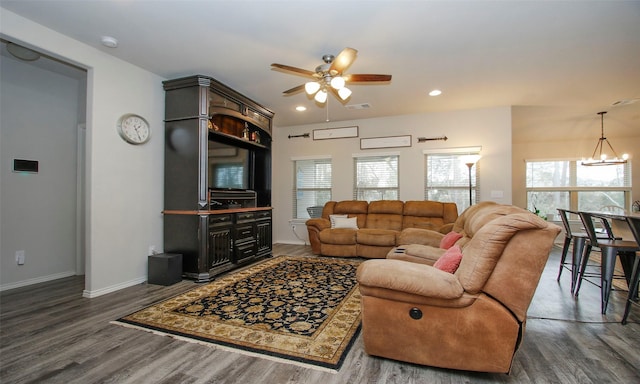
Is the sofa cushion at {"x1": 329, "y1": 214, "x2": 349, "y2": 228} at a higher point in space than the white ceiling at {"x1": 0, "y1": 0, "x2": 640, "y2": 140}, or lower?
lower

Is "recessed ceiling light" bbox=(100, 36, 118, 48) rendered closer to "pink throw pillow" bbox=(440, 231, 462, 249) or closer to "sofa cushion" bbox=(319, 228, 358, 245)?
"sofa cushion" bbox=(319, 228, 358, 245)

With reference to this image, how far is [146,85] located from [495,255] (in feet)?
13.3

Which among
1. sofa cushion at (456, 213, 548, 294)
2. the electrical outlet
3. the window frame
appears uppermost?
the window frame

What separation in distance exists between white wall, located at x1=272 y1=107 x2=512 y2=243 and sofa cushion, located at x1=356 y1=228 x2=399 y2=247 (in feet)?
4.16

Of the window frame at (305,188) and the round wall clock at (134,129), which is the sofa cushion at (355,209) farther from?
the round wall clock at (134,129)

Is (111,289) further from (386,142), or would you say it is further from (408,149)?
(408,149)

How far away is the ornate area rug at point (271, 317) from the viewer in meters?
1.92

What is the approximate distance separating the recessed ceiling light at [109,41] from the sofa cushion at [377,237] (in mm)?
3949

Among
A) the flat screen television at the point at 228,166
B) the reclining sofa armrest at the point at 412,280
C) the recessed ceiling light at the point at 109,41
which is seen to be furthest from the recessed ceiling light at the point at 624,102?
the recessed ceiling light at the point at 109,41

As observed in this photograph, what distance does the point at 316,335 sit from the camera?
209cm

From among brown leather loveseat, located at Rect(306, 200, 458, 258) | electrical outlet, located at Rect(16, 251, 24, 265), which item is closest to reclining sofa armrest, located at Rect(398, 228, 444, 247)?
brown leather loveseat, located at Rect(306, 200, 458, 258)

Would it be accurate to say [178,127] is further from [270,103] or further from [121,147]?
[270,103]

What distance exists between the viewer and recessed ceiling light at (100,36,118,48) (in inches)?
111

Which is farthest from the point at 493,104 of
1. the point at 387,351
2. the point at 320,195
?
the point at 387,351
